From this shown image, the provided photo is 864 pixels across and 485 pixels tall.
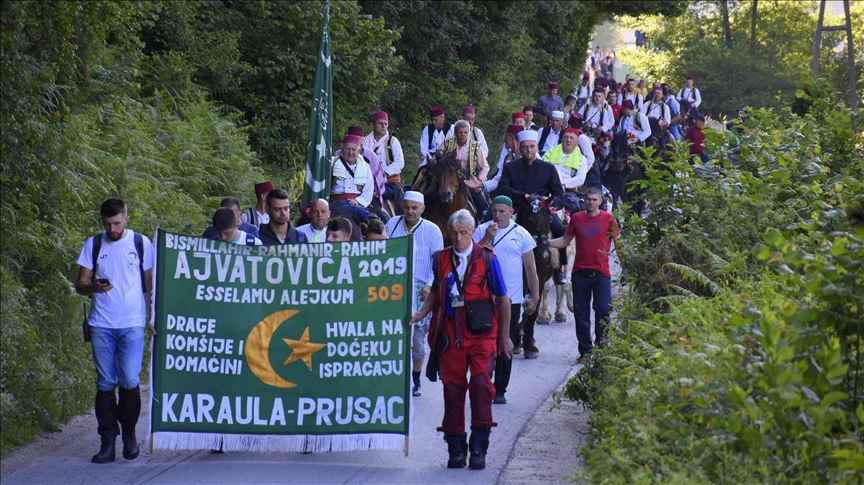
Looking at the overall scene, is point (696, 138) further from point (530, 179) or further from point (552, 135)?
point (530, 179)

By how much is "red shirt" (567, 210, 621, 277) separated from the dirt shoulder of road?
1798 millimetres

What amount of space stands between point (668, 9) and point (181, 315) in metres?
35.5

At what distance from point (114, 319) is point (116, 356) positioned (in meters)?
0.32

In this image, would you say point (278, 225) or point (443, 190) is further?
point (443, 190)

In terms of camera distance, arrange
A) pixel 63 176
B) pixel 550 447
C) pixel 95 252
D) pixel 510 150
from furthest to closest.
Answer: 1. pixel 510 150
2. pixel 63 176
3. pixel 550 447
4. pixel 95 252

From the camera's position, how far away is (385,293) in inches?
409

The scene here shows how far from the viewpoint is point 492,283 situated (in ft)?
33.1

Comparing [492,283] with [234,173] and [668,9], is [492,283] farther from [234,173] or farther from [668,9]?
[668,9]

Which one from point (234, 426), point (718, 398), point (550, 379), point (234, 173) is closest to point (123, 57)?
point (234, 173)

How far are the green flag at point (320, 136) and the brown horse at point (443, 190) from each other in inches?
68.5

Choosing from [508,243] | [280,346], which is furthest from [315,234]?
[280,346]

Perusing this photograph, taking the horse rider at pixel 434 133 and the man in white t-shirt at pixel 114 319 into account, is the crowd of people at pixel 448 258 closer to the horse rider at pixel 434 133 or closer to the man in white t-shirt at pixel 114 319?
the man in white t-shirt at pixel 114 319

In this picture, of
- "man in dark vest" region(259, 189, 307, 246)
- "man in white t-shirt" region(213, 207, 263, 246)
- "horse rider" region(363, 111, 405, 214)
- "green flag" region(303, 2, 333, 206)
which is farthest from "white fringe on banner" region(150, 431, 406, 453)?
"horse rider" region(363, 111, 405, 214)

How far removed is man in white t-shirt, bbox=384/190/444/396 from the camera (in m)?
12.6
